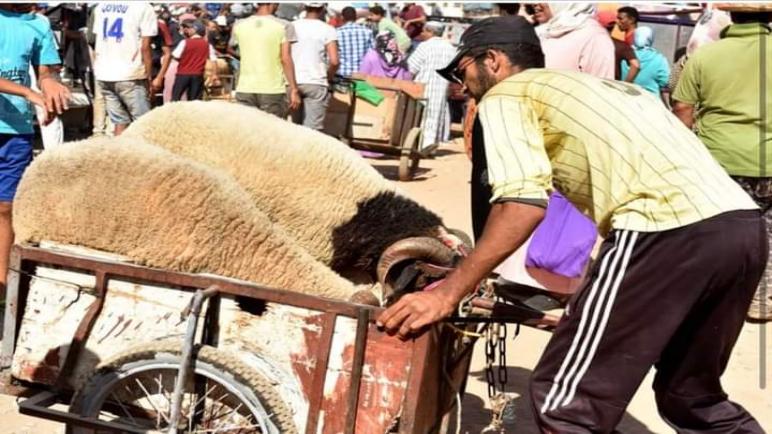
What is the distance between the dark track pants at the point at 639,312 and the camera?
8.80 ft

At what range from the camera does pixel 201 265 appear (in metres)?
3.25

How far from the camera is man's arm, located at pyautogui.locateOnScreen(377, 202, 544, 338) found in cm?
261

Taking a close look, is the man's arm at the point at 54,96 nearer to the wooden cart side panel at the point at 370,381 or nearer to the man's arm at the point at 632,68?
the wooden cart side panel at the point at 370,381

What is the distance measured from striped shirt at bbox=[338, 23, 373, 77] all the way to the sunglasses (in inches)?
393

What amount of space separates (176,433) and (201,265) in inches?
21.7

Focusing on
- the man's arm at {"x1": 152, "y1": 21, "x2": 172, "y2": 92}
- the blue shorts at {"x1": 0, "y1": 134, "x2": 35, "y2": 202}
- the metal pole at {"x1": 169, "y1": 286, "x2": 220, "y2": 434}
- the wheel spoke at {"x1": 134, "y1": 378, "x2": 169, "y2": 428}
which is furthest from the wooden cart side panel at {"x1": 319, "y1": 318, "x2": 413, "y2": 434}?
the man's arm at {"x1": 152, "y1": 21, "x2": 172, "y2": 92}

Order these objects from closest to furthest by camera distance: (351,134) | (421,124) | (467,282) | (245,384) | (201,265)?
(467,282) < (245,384) < (201,265) < (351,134) < (421,124)

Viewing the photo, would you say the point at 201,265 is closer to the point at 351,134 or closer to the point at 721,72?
the point at 721,72

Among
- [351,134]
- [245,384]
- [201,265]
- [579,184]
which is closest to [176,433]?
[245,384]

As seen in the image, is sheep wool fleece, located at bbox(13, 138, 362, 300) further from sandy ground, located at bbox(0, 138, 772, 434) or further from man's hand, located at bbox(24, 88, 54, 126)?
man's hand, located at bbox(24, 88, 54, 126)

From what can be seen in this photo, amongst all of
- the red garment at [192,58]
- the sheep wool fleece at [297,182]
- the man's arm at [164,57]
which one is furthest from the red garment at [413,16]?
the sheep wool fleece at [297,182]

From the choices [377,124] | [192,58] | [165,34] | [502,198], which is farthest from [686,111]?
[165,34]

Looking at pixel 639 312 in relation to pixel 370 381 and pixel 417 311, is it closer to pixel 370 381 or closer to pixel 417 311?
pixel 417 311

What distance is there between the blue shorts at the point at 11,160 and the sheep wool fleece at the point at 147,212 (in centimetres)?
165
